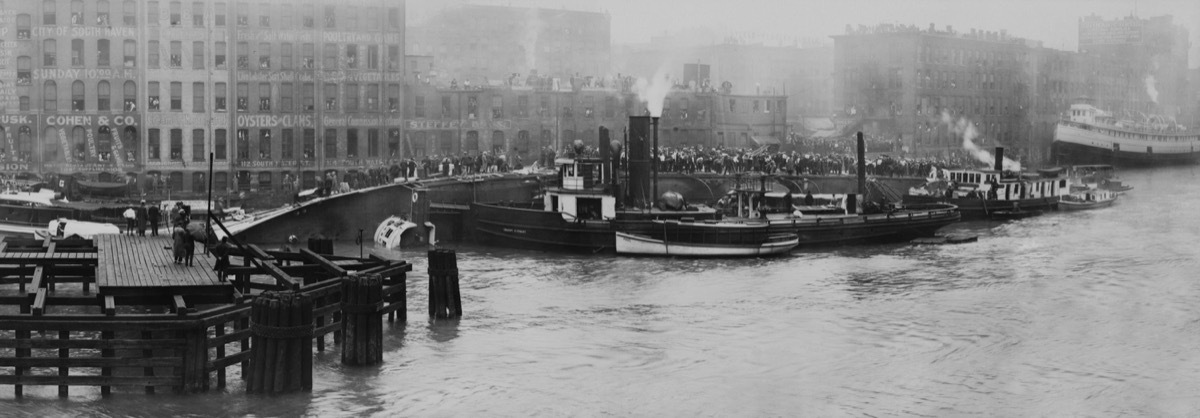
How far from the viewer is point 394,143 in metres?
71.8

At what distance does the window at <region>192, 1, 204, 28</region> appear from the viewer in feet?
214

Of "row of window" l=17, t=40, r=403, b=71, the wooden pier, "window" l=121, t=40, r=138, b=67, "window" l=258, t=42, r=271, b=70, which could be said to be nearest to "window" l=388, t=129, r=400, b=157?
"row of window" l=17, t=40, r=403, b=71

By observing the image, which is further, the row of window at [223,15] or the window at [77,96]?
the window at [77,96]

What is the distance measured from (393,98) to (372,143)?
2.81 meters

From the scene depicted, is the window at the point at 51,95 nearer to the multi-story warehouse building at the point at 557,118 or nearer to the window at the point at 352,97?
the window at the point at 352,97

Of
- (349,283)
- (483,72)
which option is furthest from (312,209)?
(483,72)

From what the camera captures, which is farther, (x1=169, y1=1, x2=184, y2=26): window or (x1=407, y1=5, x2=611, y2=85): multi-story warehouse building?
(x1=407, y1=5, x2=611, y2=85): multi-story warehouse building

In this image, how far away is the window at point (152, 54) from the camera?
65062 millimetres

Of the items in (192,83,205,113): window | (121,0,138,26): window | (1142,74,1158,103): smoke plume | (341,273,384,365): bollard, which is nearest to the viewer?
(341,273,384,365): bollard

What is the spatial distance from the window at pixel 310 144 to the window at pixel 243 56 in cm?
444

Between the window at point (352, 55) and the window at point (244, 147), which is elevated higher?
the window at point (352, 55)

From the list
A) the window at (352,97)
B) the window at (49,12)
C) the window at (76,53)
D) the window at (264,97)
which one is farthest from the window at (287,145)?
the window at (49,12)

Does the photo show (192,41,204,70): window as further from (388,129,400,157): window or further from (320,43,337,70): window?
(388,129,400,157): window

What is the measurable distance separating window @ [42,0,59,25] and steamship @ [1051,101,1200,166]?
68.7 metres
